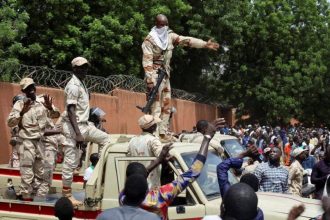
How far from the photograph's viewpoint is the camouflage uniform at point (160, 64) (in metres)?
8.90

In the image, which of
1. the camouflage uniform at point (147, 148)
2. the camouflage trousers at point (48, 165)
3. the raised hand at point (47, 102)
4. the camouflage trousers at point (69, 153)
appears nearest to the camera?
the camouflage uniform at point (147, 148)

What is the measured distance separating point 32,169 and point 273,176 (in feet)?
10.6

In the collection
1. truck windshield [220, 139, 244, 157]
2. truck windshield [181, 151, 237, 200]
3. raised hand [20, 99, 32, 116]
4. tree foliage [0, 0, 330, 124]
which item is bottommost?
truck windshield [181, 151, 237, 200]

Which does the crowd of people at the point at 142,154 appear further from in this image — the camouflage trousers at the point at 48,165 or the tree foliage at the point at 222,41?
the tree foliage at the point at 222,41

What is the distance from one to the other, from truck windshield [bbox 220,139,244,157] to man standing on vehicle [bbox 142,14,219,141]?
136 cm

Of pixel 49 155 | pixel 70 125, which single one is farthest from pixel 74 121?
pixel 49 155

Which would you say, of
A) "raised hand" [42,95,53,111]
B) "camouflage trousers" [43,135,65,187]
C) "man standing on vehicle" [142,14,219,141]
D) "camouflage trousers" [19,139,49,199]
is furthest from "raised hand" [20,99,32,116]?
"man standing on vehicle" [142,14,219,141]

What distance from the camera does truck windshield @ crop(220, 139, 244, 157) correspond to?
9.92 m

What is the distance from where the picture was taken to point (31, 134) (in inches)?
293

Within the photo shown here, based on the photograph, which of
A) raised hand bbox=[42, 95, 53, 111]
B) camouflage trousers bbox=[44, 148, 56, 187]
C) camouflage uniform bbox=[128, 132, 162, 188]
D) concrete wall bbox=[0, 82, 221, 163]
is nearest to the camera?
camouflage uniform bbox=[128, 132, 162, 188]

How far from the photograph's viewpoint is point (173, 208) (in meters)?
5.98

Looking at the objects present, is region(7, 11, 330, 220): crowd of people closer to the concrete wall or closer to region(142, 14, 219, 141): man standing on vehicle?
region(142, 14, 219, 141): man standing on vehicle

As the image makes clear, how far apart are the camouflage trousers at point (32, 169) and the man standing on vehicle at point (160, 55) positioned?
6.40 ft

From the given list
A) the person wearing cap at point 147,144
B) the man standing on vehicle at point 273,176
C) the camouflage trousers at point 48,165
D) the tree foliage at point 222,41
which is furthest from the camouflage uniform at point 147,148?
the tree foliage at point 222,41
